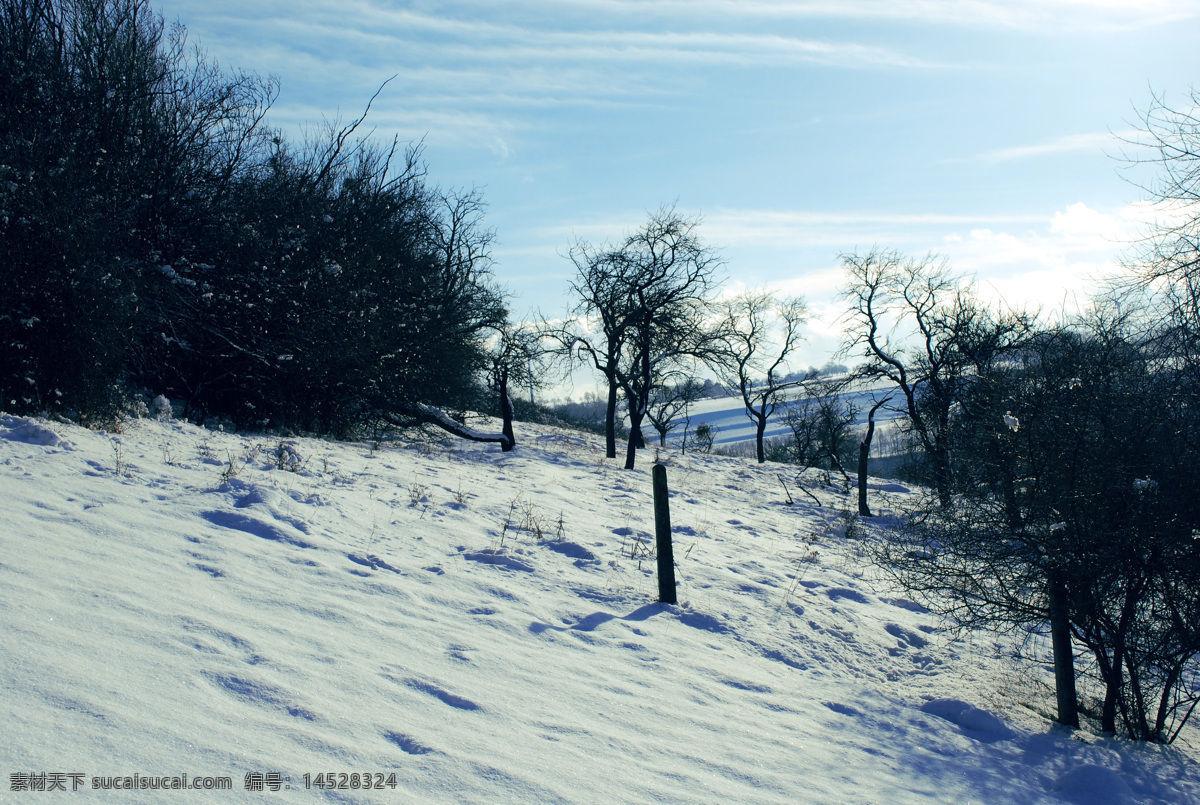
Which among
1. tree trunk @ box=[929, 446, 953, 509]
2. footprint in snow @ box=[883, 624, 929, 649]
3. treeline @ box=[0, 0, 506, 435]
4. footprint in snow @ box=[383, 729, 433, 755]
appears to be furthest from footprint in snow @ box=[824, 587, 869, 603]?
treeline @ box=[0, 0, 506, 435]

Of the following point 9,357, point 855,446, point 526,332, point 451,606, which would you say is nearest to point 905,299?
point 526,332

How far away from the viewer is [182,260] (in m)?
11.1

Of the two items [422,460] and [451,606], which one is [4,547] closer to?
[451,606]

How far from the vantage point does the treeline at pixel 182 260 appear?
795 cm

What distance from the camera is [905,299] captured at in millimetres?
22094

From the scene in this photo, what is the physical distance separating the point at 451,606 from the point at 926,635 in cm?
540

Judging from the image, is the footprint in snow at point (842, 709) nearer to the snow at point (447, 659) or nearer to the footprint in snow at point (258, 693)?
the snow at point (447, 659)

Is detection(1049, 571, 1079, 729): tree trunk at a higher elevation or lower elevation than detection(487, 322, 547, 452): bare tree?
lower

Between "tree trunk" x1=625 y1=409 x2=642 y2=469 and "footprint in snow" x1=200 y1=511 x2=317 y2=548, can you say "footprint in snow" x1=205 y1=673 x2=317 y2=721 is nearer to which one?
"footprint in snow" x1=200 y1=511 x2=317 y2=548

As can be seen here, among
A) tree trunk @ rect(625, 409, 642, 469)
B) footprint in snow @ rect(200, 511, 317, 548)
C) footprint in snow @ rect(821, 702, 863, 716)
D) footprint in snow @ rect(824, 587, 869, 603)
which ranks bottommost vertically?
footprint in snow @ rect(821, 702, 863, 716)

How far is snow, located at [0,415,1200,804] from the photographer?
117 inches

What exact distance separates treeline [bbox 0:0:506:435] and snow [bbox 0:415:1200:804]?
1.68 meters

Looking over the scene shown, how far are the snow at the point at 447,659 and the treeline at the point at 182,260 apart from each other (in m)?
1.68


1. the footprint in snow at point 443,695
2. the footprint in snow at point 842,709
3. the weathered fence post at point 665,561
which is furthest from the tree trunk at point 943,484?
the footprint in snow at point 443,695
